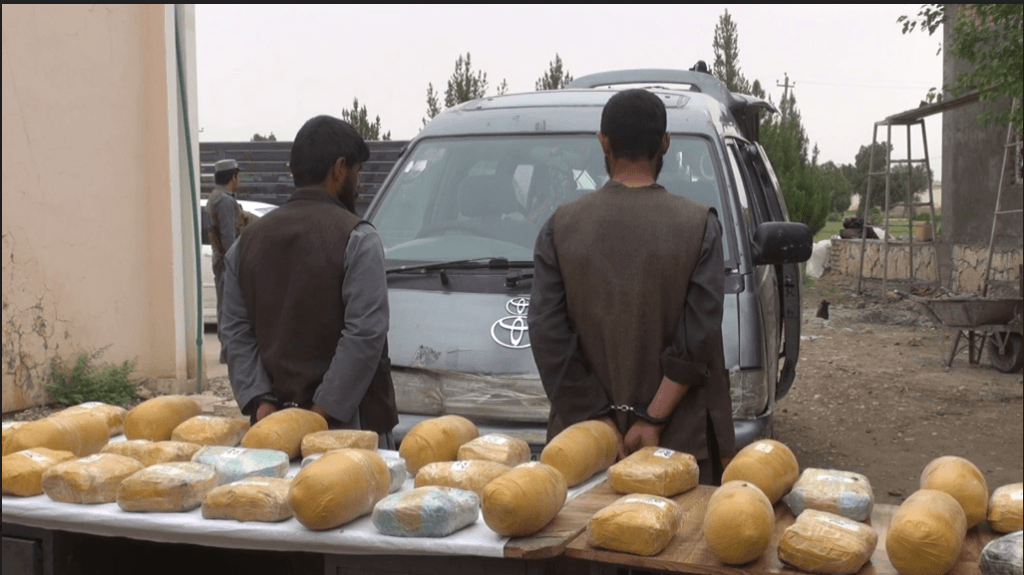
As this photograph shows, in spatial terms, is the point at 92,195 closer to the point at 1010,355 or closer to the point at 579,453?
the point at 579,453

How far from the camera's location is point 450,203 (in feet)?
16.3

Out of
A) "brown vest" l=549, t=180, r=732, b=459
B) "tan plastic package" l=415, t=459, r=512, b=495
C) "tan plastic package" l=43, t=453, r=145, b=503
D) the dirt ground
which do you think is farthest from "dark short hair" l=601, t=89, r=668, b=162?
the dirt ground

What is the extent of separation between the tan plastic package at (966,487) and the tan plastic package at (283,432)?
1635 mm

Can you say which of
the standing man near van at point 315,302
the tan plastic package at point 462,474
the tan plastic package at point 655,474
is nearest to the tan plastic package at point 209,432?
the standing man near van at point 315,302

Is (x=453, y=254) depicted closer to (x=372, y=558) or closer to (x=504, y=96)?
(x=504, y=96)

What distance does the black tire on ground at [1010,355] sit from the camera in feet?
37.0

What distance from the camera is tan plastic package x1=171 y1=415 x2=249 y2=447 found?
110 inches

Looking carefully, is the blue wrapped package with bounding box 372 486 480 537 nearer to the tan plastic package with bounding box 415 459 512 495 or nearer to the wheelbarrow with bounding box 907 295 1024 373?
the tan plastic package with bounding box 415 459 512 495

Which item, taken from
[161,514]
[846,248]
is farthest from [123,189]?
[846,248]

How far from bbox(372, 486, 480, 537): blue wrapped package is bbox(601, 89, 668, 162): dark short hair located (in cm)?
134

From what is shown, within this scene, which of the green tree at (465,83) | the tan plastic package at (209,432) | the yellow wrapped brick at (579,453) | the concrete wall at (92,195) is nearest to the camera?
the yellow wrapped brick at (579,453)

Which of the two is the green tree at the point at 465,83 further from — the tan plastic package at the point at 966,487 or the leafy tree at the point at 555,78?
the tan plastic package at the point at 966,487

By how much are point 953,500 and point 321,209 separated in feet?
6.93

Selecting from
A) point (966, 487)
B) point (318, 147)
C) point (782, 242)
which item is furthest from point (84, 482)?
point (782, 242)
